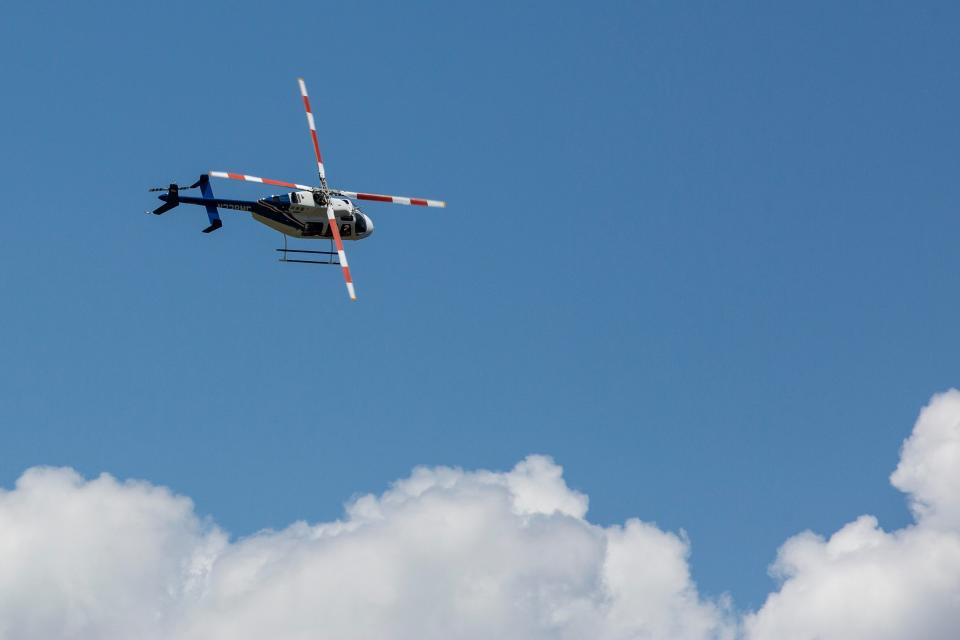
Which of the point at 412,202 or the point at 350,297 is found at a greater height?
the point at 412,202

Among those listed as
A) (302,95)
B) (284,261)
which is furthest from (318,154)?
(284,261)

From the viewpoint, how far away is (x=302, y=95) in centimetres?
12888

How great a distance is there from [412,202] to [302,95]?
14.1 metres

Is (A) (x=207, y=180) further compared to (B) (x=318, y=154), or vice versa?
(B) (x=318, y=154)

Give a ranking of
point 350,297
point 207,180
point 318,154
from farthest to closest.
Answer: point 318,154 < point 207,180 < point 350,297

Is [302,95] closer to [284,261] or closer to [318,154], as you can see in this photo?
[318,154]

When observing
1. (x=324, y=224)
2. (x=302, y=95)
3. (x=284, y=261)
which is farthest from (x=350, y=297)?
(x=302, y=95)

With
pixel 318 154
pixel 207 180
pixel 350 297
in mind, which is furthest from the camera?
pixel 318 154

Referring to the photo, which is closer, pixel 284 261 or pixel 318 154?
pixel 284 261

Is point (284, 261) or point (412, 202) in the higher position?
point (412, 202)

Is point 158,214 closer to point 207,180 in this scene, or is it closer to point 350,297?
point 207,180

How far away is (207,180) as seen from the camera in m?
120

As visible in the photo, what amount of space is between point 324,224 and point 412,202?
9038mm

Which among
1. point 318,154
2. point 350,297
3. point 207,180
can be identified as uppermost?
point 318,154
